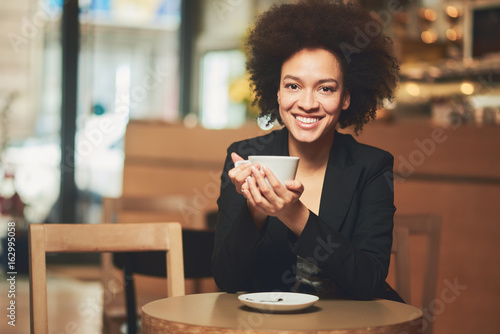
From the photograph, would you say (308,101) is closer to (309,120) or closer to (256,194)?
(309,120)

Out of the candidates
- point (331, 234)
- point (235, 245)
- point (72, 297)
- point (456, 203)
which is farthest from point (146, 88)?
point (331, 234)

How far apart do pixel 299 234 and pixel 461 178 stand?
6.56 ft

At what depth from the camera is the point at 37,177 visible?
18.5ft

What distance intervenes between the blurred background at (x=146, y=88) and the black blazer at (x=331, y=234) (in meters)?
2.01

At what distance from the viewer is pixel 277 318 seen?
1.19m

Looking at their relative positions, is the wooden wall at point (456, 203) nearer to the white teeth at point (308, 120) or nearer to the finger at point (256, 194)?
the white teeth at point (308, 120)

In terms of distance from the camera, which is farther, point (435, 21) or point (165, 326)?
point (435, 21)

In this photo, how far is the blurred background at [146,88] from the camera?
4.41 meters

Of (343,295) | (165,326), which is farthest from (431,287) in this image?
(165,326)

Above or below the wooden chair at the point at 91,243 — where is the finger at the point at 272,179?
above

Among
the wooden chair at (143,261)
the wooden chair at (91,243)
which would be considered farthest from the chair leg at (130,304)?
the wooden chair at (91,243)

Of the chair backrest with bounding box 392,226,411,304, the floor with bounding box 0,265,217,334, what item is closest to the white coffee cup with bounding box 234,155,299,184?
the chair backrest with bounding box 392,226,411,304

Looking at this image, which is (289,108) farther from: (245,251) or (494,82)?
(494,82)

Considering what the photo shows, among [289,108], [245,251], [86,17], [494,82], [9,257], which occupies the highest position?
[86,17]
